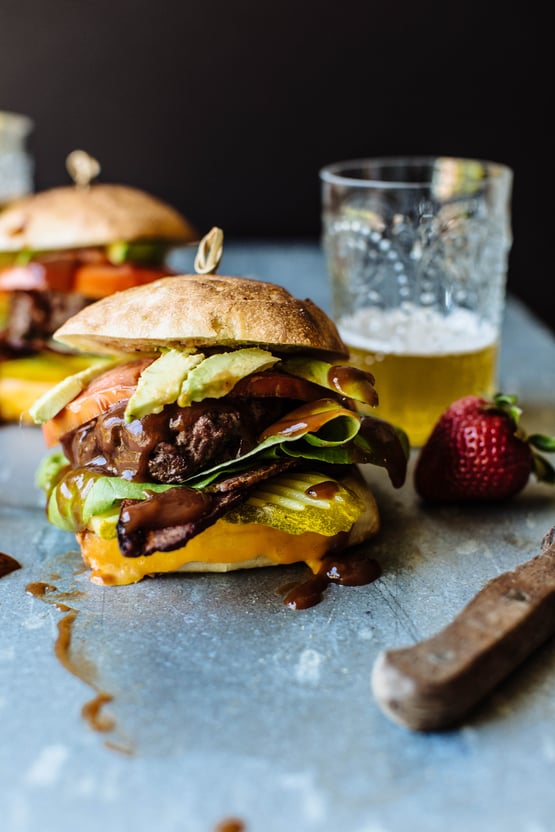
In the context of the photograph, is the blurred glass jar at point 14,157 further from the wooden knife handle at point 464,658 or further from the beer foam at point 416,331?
the wooden knife handle at point 464,658

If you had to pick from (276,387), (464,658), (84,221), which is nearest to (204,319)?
(276,387)

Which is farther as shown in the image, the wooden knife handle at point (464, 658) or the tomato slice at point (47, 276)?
the tomato slice at point (47, 276)

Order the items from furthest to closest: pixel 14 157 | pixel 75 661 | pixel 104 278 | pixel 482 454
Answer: pixel 14 157 < pixel 104 278 < pixel 482 454 < pixel 75 661

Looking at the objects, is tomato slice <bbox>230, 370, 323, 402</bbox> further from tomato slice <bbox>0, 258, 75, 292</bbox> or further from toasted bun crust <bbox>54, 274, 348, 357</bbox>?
tomato slice <bbox>0, 258, 75, 292</bbox>

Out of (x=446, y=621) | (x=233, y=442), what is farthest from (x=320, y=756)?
(x=233, y=442)

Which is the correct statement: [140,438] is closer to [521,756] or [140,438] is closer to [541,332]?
[521,756]

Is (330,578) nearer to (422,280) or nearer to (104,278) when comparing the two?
(422,280)

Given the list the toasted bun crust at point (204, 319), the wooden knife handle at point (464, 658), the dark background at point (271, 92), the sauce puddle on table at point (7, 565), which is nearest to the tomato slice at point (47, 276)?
the toasted bun crust at point (204, 319)

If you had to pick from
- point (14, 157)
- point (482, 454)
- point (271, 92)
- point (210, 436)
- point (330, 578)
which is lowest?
point (330, 578)

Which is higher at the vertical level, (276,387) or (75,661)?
(276,387)
